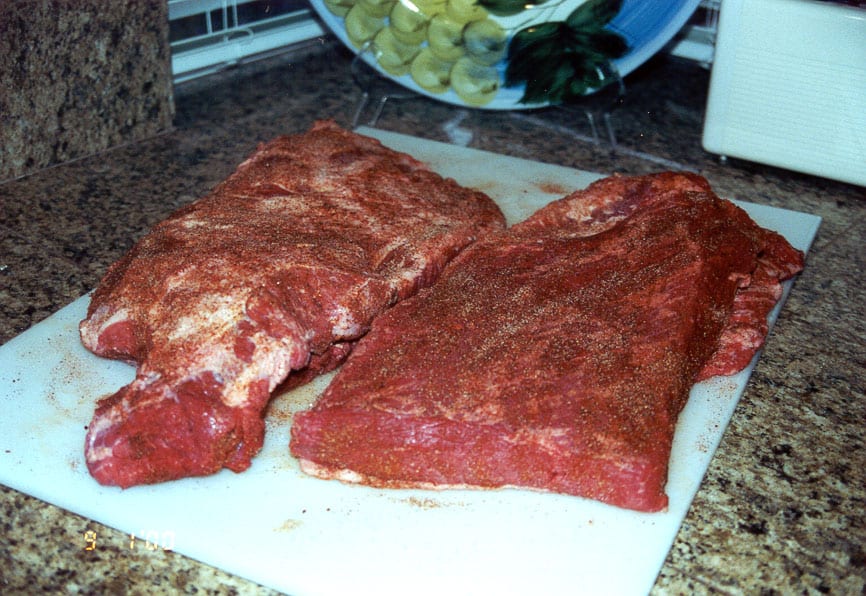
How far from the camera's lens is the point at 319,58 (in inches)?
138

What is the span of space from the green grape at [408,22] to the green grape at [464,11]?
3.2 inches

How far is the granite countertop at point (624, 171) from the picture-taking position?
1340mm

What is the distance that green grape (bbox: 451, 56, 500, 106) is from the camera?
275 cm

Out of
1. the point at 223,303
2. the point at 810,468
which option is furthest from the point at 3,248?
the point at 810,468

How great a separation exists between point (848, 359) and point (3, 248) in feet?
6.13

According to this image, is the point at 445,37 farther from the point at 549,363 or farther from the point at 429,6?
the point at 549,363

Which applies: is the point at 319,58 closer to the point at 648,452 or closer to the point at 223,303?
the point at 223,303

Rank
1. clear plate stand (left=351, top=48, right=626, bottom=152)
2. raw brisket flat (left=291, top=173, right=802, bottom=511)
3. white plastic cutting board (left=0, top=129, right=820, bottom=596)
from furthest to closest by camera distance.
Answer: clear plate stand (left=351, top=48, right=626, bottom=152) → raw brisket flat (left=291, top=173, right=802, bottom=511) → white plastic cutting board (left=0, top=129, right=820, bottom=596)

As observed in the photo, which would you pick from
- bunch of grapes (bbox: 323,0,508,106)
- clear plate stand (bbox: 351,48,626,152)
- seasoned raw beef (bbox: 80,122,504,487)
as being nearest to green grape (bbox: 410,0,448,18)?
bunch of grapes (bbox: 323,0,508,106)

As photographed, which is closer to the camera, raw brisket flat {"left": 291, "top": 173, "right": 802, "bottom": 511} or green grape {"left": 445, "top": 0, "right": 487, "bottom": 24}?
raw brisket flat {"left": 291, "top": 173, "right": 802, "bottom": 511}

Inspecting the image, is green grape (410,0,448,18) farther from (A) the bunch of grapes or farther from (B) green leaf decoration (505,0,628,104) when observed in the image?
(B) green leaf decoration (505,0,628,104)

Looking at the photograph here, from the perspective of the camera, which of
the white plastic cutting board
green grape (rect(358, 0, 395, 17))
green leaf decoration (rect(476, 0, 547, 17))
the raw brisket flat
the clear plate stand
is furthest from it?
the clear plate stand

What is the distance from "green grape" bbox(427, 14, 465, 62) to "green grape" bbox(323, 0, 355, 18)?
0.27 meters
